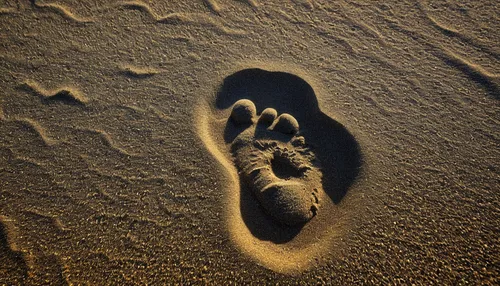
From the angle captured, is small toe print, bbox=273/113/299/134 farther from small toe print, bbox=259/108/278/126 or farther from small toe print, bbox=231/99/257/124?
small toe print, bbox=231/99/257/124

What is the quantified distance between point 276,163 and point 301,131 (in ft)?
0.85

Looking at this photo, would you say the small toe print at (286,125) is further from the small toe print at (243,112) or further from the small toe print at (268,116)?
the small toe print at (243,112)

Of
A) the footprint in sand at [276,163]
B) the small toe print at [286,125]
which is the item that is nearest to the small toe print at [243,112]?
the footprint in sand at [276,163]

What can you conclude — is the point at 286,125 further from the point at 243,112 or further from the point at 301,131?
the point at 243,112

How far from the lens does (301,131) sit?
1.79m

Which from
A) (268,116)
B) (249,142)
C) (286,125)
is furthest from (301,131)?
(249,142)

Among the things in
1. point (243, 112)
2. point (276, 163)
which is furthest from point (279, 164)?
point (243, 112)

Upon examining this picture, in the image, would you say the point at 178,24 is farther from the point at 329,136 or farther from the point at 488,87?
the point at 488,87

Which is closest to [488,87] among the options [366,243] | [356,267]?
[366,243]

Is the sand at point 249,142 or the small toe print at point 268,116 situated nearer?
the sand at point 249,142

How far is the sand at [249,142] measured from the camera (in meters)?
1.39

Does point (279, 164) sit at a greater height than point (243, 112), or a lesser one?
lesser

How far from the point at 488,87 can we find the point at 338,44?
3.23ft

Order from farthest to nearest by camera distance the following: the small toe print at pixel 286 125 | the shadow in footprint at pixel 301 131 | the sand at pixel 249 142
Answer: the small toe print at pixel 286 125 → the shadow in footprint at pixel 301 131 → the sand at pixel 249 142
